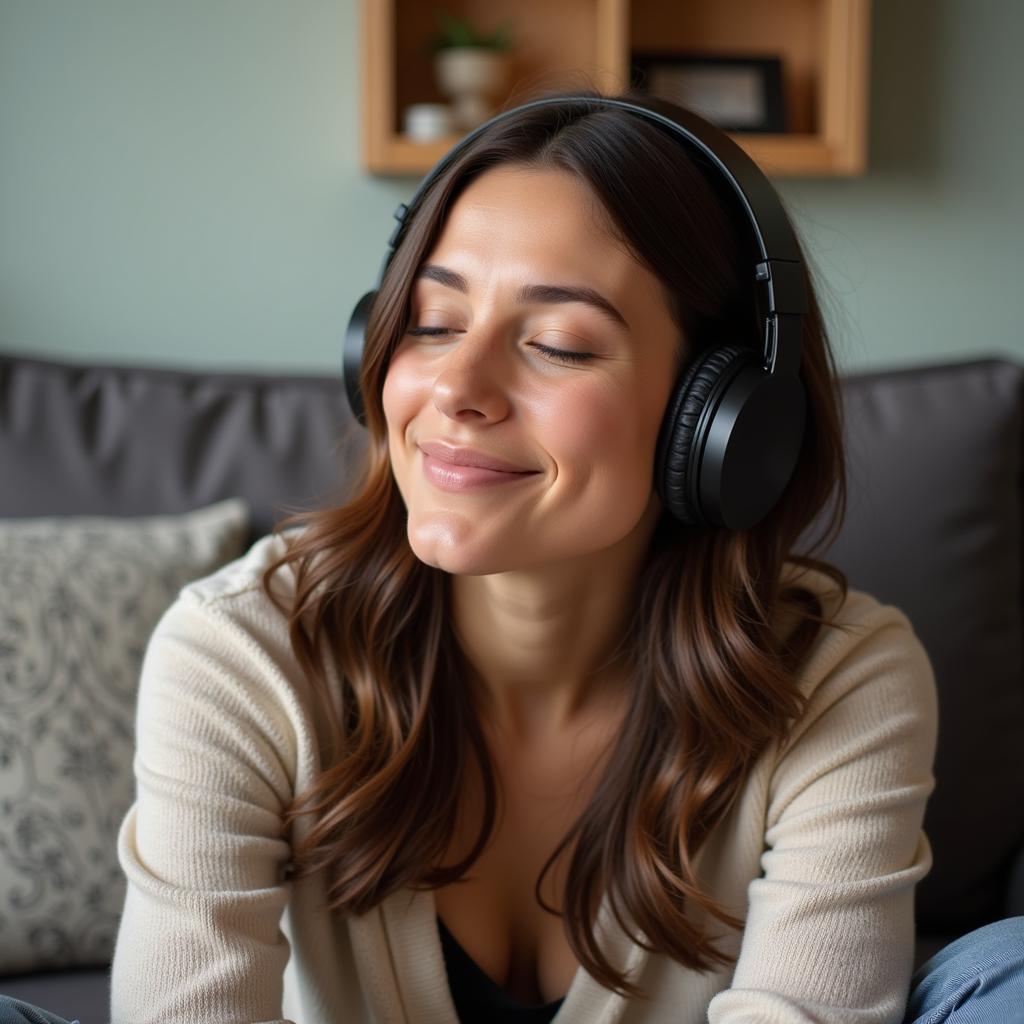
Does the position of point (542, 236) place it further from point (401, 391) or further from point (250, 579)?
point (250, 579)

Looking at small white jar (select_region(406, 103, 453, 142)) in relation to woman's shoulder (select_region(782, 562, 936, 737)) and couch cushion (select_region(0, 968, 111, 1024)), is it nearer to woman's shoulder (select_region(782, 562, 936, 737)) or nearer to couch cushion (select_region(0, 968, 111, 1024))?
woman's shoulder (select_region(782, 562, 936, 737))

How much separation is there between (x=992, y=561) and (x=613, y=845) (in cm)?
66

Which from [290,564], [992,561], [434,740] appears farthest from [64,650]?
[992,561]

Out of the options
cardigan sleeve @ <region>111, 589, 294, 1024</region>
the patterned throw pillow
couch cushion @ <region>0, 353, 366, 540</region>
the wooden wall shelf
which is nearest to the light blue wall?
the wooden wall shelf

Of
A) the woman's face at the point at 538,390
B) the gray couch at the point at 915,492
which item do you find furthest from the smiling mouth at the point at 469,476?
the gray couch at the point at 915,492

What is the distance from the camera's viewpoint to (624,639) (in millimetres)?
1219

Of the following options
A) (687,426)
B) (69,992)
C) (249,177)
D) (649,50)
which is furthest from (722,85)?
(69,992)

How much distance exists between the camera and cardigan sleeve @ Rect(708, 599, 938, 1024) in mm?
1010

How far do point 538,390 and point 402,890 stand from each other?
18.7 inches

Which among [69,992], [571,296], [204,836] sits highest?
[571,296]

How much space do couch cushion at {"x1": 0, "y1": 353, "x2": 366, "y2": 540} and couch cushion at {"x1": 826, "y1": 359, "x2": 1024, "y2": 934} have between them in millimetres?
641

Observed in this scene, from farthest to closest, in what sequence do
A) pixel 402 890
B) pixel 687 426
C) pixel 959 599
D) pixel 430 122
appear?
pixel 430 122
pixel 959 599
pixel 402 890
pixel 687 426

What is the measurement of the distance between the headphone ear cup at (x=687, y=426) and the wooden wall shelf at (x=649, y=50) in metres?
1.00

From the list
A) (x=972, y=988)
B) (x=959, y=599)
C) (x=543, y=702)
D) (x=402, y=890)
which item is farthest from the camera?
(x=959, y=599)
